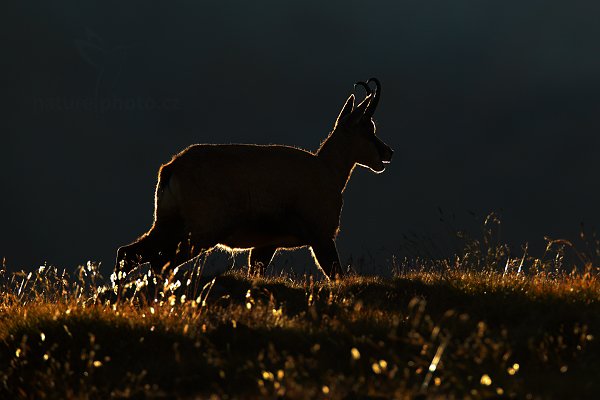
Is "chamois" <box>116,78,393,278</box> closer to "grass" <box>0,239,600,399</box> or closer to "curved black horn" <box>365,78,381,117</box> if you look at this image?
"curved black horn" <box>365,78,381,117</box>

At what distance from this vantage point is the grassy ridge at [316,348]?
4.27 metres

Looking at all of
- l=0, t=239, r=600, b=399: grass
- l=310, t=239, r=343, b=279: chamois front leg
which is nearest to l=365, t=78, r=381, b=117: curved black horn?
l=310, t=239, r=343, b=279: chamois front leg

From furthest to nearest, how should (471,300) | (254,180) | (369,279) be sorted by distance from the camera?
(254,180) → (369,279) → (471,300)

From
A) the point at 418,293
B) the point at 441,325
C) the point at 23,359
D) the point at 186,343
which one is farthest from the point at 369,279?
the point at 23,359

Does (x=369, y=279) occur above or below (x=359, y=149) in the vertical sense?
below

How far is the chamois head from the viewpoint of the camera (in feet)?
38.4

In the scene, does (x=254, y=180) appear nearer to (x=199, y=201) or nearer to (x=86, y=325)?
(x=199, y=201)

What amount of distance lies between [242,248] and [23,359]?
5.30 m

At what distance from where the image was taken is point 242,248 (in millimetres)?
10539

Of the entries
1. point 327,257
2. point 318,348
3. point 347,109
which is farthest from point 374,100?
point 318,348

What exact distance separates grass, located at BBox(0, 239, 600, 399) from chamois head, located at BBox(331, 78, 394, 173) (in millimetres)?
4909

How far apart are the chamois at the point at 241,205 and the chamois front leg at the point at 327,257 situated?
14 mm

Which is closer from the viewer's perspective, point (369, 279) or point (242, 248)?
point (369, 279)

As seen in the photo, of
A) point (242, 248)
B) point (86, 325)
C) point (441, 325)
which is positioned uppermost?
point (441, 325)
